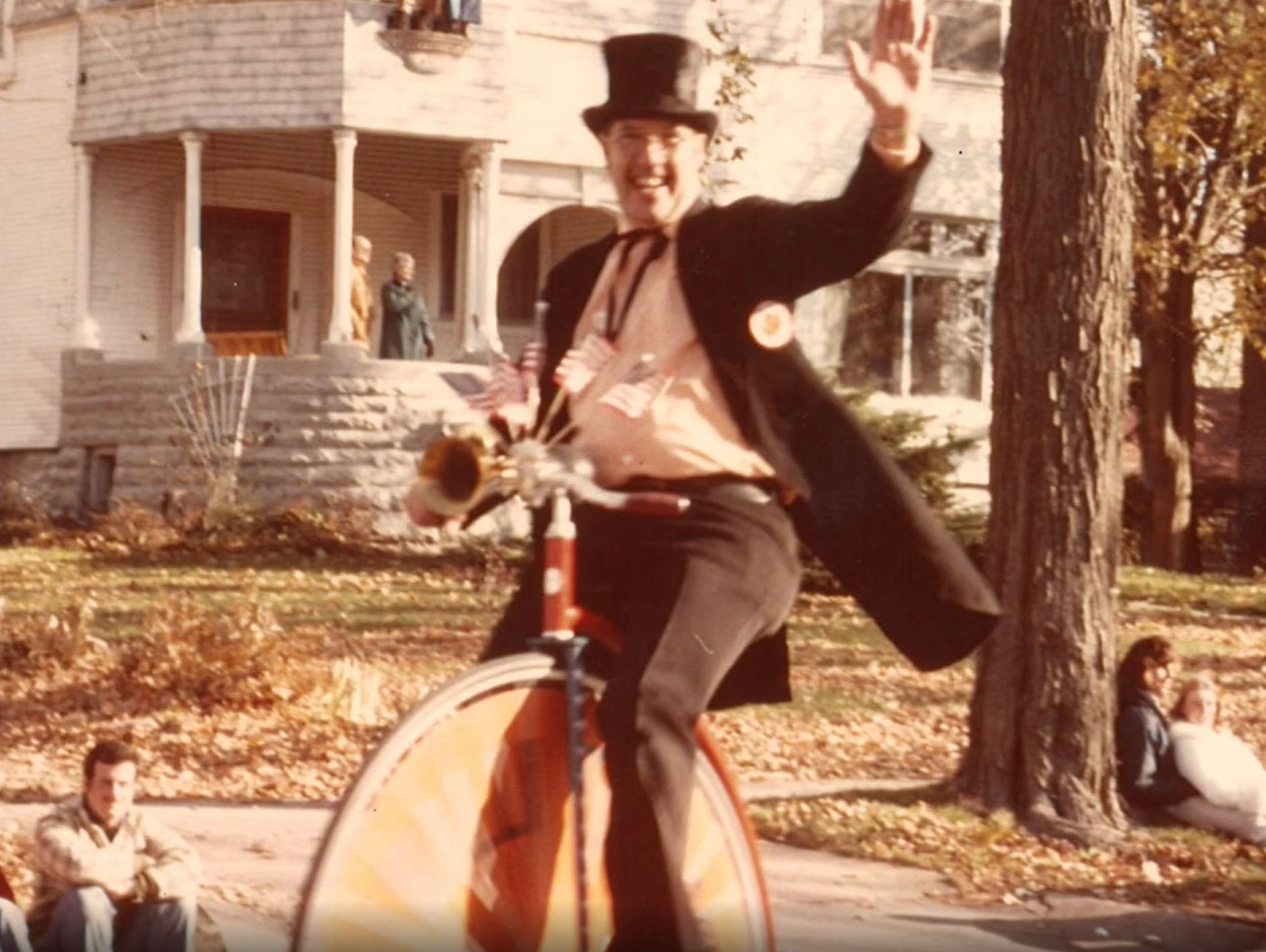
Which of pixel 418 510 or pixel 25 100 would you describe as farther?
pixel 25 100

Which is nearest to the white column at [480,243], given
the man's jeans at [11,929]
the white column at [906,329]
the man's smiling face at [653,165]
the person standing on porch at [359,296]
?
the person standing on porch at [359,296]

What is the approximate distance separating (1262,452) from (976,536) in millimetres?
17383

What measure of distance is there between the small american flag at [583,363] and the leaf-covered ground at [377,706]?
3.72 meters

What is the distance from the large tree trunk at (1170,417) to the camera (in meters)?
31.8

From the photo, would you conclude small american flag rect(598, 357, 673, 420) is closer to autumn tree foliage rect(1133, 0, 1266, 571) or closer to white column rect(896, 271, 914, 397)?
autumn tree foliage rect(1133, 0, 1266, 571)

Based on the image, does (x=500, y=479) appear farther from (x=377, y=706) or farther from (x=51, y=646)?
(x=51, y=646)

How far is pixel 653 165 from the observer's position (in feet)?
17.7

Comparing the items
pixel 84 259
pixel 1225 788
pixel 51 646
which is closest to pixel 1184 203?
pixel 84 259

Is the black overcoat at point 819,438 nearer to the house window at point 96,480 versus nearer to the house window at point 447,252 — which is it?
the house window at point 96,480

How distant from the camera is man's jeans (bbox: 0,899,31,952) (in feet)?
19.5

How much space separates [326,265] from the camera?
30391 millimetres

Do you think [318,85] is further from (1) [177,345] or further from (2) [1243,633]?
(2) [1243,633]

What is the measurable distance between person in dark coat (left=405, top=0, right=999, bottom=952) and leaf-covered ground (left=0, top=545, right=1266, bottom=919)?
3.62 meters

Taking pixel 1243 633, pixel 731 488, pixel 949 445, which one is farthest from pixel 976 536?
pixel 731 488
